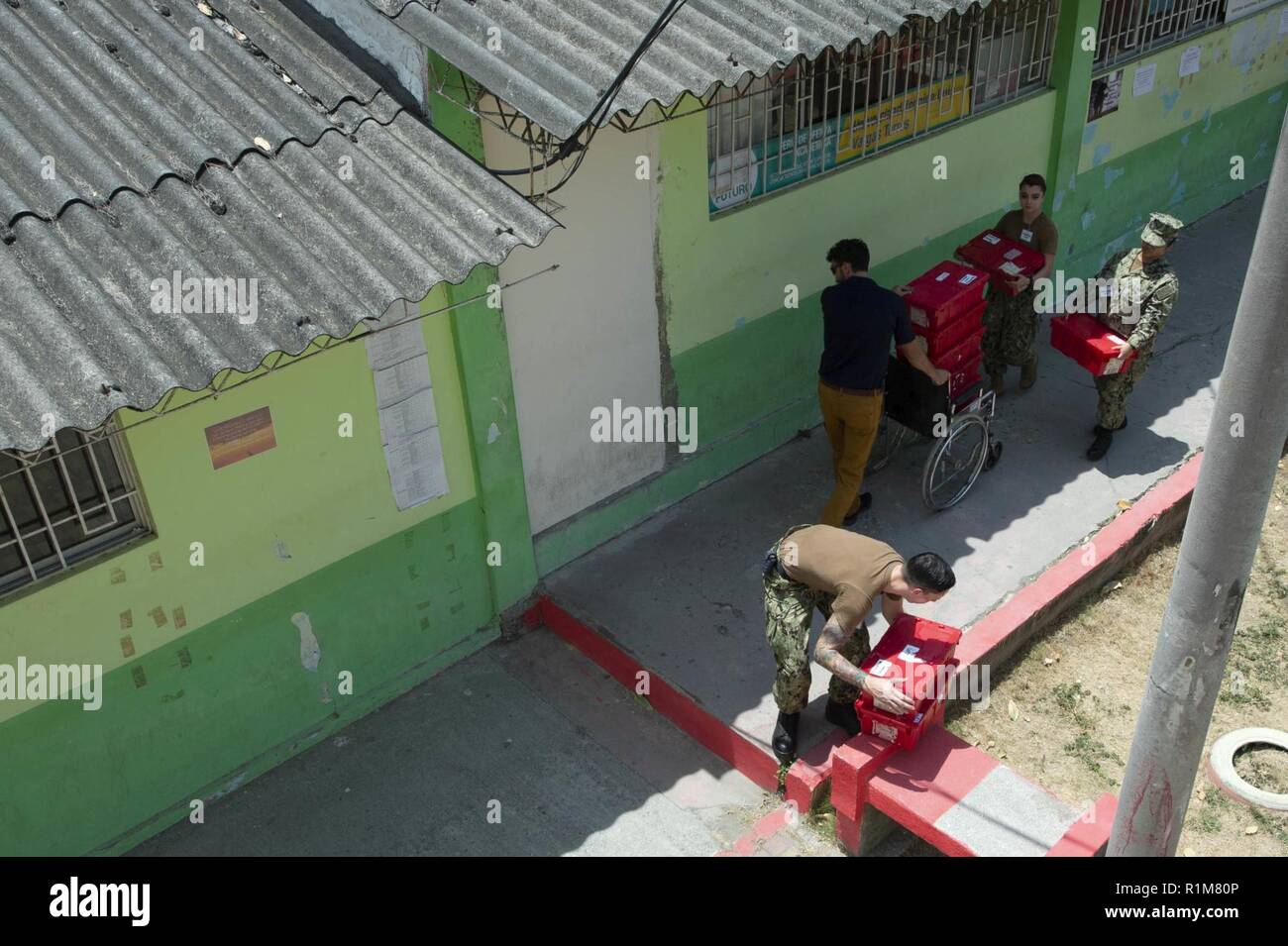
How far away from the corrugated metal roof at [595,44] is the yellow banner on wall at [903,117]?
6.48ft

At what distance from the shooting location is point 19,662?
494 cm

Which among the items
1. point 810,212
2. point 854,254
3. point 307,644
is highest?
point 854,254

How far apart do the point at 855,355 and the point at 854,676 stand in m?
2.28

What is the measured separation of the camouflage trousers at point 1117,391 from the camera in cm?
781

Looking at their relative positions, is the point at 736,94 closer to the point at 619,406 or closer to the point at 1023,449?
the point at 619,406

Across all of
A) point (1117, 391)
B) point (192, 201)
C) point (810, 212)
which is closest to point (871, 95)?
point (810, 212)

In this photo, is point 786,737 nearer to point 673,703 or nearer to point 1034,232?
point 673,703

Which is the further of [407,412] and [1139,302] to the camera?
[1139,302]

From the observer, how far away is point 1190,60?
35.2 feet

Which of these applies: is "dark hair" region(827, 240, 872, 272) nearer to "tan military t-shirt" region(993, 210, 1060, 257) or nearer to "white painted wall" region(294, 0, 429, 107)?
"tan military t-shirt" region(993, 210, 1060, 257)

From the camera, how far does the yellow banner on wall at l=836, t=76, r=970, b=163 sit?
808cm

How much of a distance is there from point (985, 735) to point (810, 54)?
3.72 meters

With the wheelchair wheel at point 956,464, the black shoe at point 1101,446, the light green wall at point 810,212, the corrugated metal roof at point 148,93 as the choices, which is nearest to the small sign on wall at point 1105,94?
the light green wall at point 810,212
